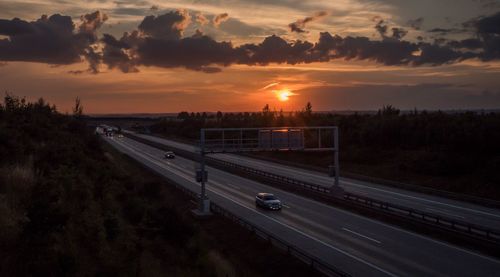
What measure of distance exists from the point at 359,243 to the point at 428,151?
138 feet

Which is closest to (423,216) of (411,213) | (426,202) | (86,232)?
(411,213)

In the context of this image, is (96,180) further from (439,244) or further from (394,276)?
(439,244)

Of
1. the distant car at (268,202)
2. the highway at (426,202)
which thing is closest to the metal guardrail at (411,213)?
the highway at (426,202)

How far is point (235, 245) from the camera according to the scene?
27578 millimetres

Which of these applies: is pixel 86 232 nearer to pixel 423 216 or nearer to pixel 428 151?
pixel 423 216

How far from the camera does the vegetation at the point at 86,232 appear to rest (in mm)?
13102

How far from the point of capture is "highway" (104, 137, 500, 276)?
2130cm

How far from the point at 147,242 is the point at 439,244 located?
1568 cm

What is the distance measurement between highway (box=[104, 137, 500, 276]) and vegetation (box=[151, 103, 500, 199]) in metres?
19.3

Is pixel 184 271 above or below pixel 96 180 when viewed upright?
below

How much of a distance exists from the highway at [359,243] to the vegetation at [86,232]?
2436 mm

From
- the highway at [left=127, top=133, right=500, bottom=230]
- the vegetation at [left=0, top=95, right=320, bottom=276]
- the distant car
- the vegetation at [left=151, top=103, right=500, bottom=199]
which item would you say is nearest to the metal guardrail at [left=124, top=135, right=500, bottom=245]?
the highway at [left=127, top=133, right=500, bottom=230]

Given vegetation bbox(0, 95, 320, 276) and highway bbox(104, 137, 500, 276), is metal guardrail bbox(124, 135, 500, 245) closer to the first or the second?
highway bbox(104, 137, 500, 276)

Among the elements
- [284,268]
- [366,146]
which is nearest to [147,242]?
[284,268]
